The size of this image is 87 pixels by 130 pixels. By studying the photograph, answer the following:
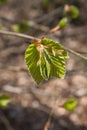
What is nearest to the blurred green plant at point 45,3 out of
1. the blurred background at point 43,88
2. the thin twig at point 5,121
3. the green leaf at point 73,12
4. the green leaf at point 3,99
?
the blurred background at point 43,88

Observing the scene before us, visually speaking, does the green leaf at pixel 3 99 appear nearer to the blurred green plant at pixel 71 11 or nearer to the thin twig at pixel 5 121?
the blurred green plant at pixel 71 11

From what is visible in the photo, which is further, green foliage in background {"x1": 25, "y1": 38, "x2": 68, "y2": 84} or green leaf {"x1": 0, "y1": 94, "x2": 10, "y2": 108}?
green leaf {"x1": 0, "y1": 94, "x2": 10, "y2": 108}

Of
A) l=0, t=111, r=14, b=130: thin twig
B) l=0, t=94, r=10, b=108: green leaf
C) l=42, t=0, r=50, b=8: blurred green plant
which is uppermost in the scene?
l=42, t=0, r=50, b=8: blurred green plant

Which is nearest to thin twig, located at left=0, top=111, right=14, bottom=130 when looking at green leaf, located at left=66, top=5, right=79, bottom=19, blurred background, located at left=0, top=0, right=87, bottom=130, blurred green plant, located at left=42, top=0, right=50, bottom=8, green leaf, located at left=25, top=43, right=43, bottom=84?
blurred background, located at left=0, top=0, right=87, bottom=130

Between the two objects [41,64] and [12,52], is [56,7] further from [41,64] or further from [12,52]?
[41,64]

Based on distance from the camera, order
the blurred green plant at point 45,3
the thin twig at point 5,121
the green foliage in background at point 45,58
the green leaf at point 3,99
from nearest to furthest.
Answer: the green foliage in background at point 45,58 < the green leaf at point 3,99 < the thin twig at point 5,121 < the blurred green plant at point 45,3

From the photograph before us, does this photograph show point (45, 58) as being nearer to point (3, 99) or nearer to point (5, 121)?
point (3, 99)

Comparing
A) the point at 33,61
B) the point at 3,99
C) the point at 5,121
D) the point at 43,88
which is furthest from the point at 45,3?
the point at 33,61

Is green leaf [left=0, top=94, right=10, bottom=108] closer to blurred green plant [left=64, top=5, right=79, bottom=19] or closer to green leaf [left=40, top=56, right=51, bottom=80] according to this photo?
blurred green plant [left=64, top=5, right=79, bottom=19]

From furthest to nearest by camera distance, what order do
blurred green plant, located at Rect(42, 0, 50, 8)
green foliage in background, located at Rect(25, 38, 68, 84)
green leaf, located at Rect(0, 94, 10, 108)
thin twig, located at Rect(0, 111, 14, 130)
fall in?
blurred green plant, located at Rect(42, 0, 50, 8) < thin twig, located at Rect(0, 111, 14, 130) < green leaf, located at Rect(0, 94, 10, 108) < green foliage in background, located at Rect(25, 38, 68, 84)
